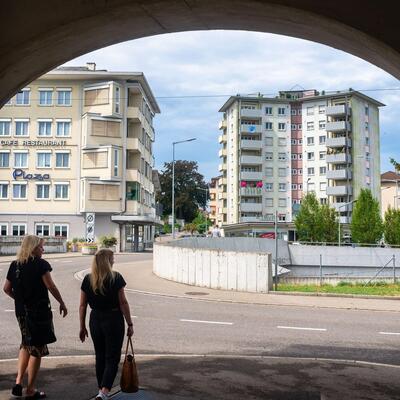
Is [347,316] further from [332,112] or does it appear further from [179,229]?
[179,229]

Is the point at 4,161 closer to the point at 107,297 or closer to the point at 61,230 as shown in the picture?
the point at 61,230

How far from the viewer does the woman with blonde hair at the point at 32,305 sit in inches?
211

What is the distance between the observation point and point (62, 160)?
5412cm

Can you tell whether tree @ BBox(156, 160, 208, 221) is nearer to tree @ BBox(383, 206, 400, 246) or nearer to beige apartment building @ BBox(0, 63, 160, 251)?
beige apartment building @ BBox(0, 63, 160, 251)

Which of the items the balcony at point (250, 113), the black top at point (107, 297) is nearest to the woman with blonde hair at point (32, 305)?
the black top at point (107, 297)

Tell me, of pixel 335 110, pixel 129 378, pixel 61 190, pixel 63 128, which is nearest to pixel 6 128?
pixel 63 128

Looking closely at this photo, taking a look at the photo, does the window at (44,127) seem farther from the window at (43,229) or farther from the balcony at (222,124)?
the balcony at (222,124)

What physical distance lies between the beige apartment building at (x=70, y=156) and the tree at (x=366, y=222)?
906 inches

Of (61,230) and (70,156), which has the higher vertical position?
(70,156)

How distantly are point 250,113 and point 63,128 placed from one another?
39079 mm

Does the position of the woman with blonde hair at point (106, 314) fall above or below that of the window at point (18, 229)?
below

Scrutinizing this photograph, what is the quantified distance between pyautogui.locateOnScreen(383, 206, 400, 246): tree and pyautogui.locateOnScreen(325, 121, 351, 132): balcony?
87.7ft

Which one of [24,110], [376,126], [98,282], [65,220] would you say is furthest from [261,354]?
[376,126]

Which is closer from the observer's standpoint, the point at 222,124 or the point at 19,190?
the point at 19,190
